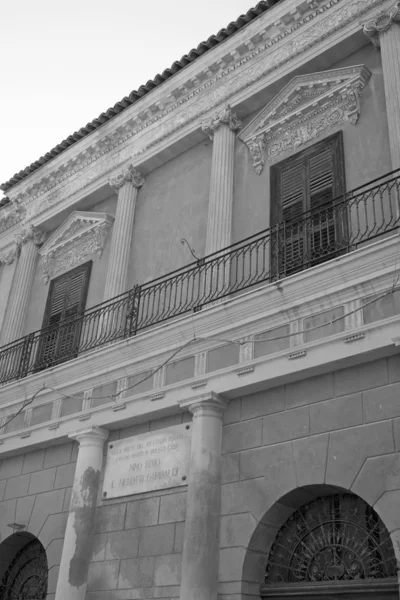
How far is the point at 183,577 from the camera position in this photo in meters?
7.88

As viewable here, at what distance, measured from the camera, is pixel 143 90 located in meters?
13.0

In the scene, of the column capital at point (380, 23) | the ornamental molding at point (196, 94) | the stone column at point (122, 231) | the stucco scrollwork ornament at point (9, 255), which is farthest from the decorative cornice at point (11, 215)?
the column capital at point (380, 23)

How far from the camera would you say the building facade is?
7.65m

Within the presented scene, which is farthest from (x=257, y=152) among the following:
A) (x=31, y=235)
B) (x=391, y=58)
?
(x=31, y=235)

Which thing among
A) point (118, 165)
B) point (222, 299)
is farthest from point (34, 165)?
point (222, 299)

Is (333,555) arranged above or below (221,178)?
below

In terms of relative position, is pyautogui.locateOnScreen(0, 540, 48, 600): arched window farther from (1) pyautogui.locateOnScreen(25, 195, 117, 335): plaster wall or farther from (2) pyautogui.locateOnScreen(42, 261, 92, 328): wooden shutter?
(1) pyautogui.locateOnScreen(25, 195, 117, 335): plaster wall

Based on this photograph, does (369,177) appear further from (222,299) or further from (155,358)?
(155,358)

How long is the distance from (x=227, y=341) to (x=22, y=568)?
5069 millimetres

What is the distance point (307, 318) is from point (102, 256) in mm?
5682

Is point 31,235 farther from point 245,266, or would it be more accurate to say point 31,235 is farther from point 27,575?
point 27,575

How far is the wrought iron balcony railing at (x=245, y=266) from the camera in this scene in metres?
8.73

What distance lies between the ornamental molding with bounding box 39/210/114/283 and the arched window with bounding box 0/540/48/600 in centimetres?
518

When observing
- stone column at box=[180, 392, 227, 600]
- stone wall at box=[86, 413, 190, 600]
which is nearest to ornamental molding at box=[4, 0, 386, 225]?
stone column at box=[180, 392, 227, 600]
